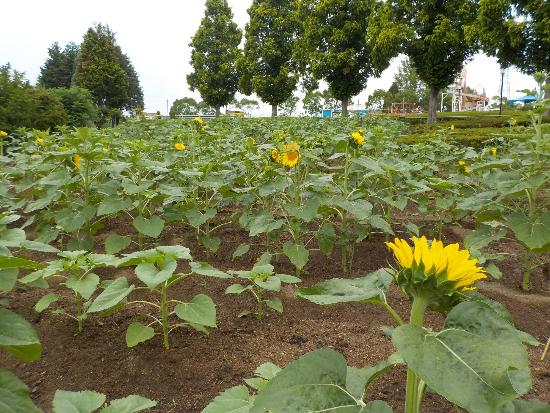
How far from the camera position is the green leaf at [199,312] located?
1684mm

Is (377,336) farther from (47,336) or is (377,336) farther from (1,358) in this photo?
(1,358)

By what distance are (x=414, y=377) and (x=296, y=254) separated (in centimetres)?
168

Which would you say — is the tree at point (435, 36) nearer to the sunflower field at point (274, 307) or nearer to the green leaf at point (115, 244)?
the sunflower field at point (274, 307)

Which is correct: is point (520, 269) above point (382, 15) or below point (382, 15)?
below

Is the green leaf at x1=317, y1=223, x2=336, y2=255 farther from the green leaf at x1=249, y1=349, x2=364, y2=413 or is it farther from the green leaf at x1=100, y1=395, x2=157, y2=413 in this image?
the green leaf at x1=249, y1=349, x2=364, y2=413

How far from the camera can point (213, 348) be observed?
6.72ft

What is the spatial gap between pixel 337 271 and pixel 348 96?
23.4 meters

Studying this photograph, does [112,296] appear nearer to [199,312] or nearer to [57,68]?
[199,312]

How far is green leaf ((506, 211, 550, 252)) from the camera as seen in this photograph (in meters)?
2.47

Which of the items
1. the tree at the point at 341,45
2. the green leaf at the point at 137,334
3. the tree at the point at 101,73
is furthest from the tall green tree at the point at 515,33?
the tree at the point at 101,73

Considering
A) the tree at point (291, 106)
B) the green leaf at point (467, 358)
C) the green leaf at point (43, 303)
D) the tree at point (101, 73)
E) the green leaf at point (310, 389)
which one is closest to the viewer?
the green leaf at point (467, 358)

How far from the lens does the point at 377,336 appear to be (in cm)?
221

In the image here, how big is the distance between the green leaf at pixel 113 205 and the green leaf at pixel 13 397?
1.99 metres

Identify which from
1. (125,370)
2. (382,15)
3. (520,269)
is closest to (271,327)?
(125,370)
